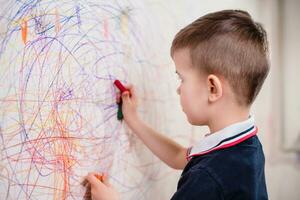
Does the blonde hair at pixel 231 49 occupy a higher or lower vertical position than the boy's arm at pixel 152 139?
higher

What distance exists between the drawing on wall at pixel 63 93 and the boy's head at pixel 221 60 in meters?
0.14

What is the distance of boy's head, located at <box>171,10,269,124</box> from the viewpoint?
2.19 feet

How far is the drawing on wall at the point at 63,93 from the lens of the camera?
547 millimetres

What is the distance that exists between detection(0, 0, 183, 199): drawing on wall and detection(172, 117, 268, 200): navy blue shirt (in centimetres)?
18

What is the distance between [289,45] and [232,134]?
107 centimetres

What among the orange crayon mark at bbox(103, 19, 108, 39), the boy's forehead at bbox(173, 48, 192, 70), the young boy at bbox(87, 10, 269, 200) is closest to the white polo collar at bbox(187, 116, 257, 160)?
the young boy at bbox(87, 10, 269, 200)

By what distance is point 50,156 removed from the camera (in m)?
0.60

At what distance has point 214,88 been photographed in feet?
2.19

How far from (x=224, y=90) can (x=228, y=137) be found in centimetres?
9

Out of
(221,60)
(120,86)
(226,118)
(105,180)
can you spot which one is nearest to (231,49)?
(221,60)

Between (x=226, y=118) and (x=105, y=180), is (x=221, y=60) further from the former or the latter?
(x=105, y=180)

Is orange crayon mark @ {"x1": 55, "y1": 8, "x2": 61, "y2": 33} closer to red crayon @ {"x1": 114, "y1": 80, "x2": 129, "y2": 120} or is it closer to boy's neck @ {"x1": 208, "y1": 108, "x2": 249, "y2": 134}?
red crayon @ {"x1": 114, "y1": 80, "x2": 129, "y2": 120}

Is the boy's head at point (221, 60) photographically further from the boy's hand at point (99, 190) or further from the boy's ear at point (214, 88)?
the boy's hand at point (99, 190)

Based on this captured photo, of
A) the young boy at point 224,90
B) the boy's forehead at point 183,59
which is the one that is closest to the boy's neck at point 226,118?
the young boy at point 224,90
